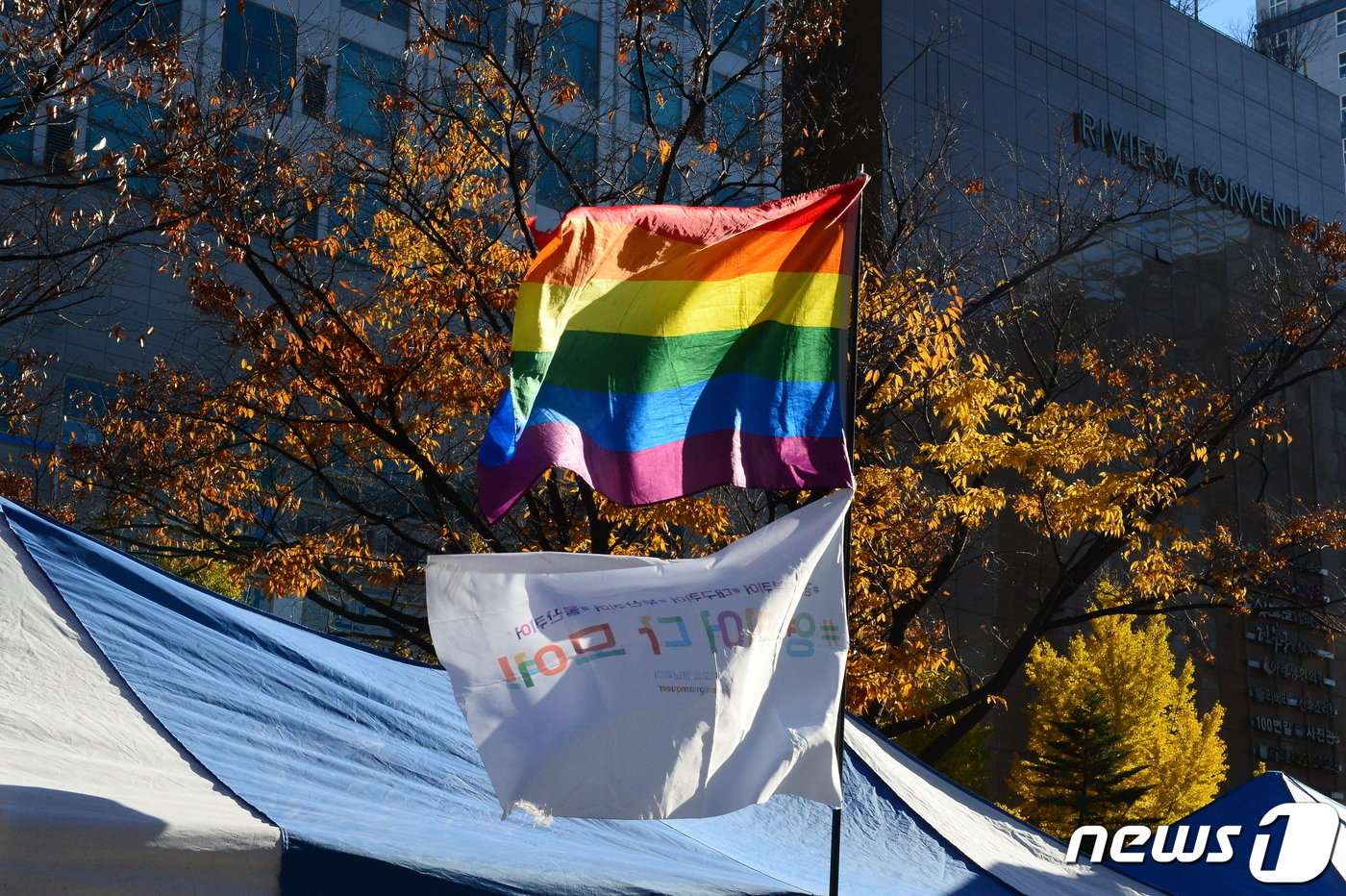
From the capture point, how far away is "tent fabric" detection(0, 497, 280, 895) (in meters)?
4.04

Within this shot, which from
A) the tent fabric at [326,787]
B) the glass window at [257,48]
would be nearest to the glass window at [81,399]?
the glass window at [257,48]

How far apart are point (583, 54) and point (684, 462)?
21.2m

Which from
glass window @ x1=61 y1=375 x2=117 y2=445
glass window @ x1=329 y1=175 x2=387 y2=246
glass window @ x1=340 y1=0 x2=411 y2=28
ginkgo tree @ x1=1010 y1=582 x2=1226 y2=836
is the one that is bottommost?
ginkgo tree @ x1=1010 y1=582 x2=1226 y2=836

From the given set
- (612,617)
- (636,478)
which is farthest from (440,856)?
(636,478)

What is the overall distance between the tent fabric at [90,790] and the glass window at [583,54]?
1869cm

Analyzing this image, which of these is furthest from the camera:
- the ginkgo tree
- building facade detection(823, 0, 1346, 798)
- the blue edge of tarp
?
building facade detection(823, 0, 1346, 798)

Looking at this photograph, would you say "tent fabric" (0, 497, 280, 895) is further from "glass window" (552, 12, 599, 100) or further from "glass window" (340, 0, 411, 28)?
"glass window" (340, 0, 411, 28)

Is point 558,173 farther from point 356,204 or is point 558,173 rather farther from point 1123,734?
point 1123,734

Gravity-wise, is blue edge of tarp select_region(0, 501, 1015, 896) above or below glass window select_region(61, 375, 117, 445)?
below

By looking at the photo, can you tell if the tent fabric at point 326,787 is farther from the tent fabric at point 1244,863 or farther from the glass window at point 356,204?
the glass window at point 356,204

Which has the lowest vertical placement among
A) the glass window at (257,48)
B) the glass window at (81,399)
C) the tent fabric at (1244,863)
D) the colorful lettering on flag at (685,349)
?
the tent fabric at (1244,863)

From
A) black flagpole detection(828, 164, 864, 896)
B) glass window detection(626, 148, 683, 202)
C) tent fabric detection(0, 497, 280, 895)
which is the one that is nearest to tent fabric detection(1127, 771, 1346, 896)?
black flagpole detection(828, 164, 864, 896)

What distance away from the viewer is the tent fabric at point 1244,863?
27.8ft

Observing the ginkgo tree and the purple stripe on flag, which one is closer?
the purple stripe on flag
